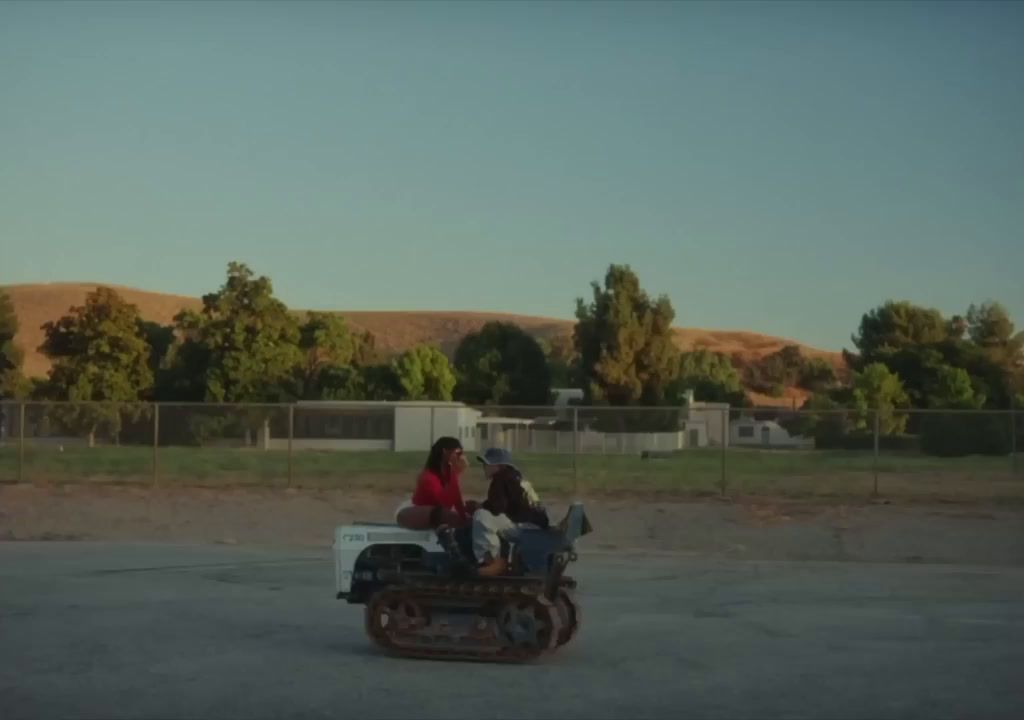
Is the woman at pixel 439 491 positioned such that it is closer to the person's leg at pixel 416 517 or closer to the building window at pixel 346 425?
the person's leg at pixel 416 517

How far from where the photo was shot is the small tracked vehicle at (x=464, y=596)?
1138cm

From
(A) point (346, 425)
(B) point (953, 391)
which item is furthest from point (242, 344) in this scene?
(B) point (953, 391)

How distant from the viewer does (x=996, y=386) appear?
315 feet

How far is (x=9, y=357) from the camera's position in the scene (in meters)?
79.2

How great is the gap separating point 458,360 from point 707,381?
24099 millimetres

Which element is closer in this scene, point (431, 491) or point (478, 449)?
point (431, 491)

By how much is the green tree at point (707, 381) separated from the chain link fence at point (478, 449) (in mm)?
46818

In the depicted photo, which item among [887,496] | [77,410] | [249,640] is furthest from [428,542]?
[77,410]

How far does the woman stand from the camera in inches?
457

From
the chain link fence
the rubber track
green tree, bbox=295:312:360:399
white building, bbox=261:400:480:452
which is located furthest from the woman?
green tree, bbox=295:312:360:399

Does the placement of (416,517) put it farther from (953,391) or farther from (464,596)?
(953,391)

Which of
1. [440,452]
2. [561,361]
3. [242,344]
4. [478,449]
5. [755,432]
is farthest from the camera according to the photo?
[561,361]

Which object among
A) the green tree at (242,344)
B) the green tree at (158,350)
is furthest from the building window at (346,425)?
the green tree at (158,350)

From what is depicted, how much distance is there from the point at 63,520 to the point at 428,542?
16880 mm
